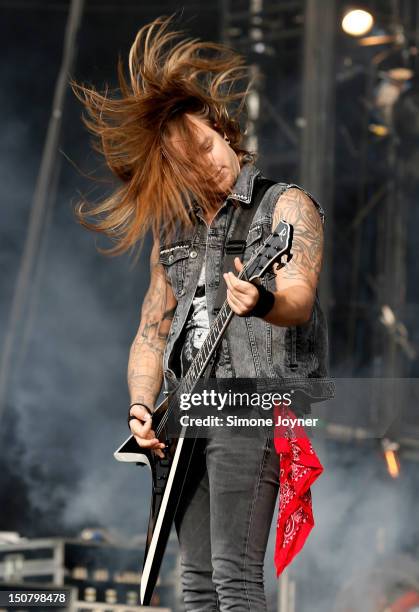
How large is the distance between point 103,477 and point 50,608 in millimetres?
1554

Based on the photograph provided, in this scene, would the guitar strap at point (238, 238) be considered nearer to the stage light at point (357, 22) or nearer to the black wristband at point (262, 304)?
the black wristband at point (262, 304)

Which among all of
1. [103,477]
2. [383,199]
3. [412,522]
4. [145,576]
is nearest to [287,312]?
[145,576]

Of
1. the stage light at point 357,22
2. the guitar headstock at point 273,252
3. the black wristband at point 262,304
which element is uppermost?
the stage light at point 357,22

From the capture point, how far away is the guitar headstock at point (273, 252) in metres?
2.19

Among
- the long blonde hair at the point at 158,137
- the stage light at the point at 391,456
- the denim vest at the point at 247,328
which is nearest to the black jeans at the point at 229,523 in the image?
the denim vest at the point at 247,328

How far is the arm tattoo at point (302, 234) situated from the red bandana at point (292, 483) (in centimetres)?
32

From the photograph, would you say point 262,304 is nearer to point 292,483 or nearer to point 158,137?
point 292,483

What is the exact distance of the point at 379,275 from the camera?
6102 mm

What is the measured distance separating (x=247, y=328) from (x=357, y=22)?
3.67m

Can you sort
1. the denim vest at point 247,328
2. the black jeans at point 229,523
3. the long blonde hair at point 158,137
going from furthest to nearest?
the long blonde hair at point 158,137
the denim vest at point 247,328
the black jeans at point 229,523

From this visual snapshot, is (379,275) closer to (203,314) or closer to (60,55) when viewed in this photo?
(60,55)

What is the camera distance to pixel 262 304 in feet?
6.98

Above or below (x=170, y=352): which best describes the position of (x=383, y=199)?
above

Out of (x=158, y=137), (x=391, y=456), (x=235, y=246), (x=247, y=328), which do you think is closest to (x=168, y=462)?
(x=247, y=328)
